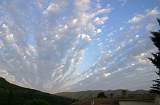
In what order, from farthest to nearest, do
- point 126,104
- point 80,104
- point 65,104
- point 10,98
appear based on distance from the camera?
point 65,104 → point 10,98 → point 80,104 → point 126,104

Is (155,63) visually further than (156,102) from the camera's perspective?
Yes

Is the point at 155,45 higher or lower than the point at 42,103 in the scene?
higher

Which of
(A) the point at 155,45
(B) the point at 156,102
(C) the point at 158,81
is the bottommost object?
(B) the point at 156,102

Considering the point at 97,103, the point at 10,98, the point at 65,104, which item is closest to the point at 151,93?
the point at 97,103

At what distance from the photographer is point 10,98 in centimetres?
9712

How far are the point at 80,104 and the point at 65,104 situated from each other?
75191mm

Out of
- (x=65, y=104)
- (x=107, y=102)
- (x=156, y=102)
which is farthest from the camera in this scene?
(x=65, y=104)

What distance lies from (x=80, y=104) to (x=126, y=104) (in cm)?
1374

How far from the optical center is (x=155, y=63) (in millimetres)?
41906

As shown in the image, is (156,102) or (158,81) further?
(158,81)

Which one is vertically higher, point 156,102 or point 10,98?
point 10,98

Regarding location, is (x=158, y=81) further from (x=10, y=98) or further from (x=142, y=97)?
(x=10, y=98)

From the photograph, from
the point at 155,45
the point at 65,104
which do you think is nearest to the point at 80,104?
the point at 155,45

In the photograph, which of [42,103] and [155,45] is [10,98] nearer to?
[42,103]
